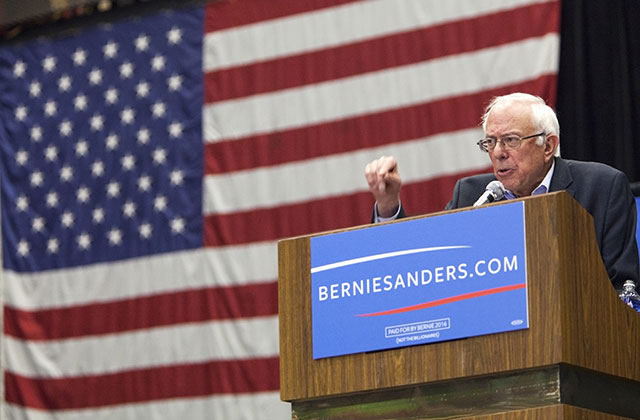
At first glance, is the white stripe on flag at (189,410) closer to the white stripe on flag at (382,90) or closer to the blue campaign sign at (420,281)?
the white stripe on flag at (382,90)

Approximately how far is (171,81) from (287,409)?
2.03 m

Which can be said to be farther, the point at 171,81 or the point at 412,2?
the point at 171,81

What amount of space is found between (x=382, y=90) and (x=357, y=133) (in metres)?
0.26

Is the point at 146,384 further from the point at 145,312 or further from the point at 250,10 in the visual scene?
the point at 250,10

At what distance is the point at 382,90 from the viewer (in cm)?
612

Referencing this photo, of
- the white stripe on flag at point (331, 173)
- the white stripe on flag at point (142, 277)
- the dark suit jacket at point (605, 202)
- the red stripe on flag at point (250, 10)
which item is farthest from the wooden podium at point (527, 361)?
the red stripe on flag at point (250, 10)

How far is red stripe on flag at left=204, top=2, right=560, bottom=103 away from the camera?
226 inches

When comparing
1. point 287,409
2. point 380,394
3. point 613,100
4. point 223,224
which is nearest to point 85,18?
point 223,224

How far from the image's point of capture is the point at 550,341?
2.34m

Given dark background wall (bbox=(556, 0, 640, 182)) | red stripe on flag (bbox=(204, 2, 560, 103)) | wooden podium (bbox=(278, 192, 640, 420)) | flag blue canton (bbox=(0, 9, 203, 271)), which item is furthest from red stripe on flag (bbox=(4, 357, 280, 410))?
wooden podium (bbox=(278, 192, 640, 420))

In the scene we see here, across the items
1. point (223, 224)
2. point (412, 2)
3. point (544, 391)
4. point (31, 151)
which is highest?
point (412, 2)

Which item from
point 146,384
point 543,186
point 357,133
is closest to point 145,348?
point 146,384

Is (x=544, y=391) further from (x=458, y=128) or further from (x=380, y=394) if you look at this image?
(x=458, y=128)

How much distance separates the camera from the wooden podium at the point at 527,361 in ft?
7.73
